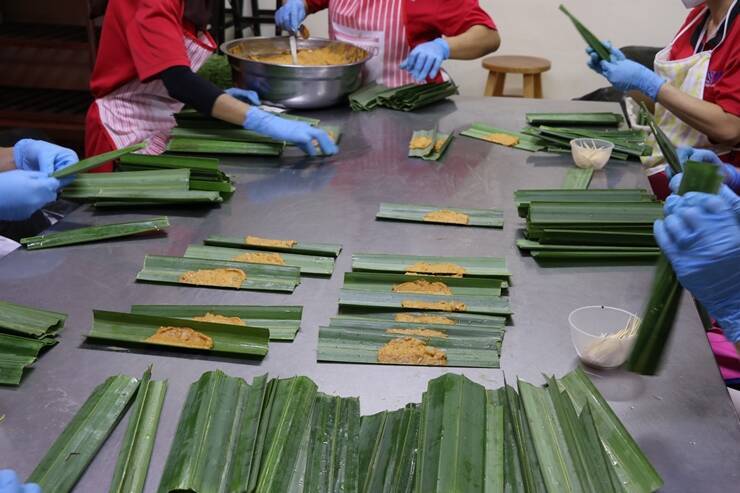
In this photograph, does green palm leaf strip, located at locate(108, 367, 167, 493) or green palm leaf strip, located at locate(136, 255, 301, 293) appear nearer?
green palm leaf strip, located at locate(108, 367, 167, 493)

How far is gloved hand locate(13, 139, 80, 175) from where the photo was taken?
217 centimetres

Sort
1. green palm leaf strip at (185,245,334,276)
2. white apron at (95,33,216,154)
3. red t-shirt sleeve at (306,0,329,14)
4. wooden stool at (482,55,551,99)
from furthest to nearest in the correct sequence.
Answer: wooden stool at (482,55,551,99)
red t-shirt sleeve at (306,0,329,14)
white apron at (95,33,216,154)
green palm leaf strip at (185,245,334,276)

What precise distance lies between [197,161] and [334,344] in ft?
3.30

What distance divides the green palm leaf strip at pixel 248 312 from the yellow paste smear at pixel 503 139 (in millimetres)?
1408

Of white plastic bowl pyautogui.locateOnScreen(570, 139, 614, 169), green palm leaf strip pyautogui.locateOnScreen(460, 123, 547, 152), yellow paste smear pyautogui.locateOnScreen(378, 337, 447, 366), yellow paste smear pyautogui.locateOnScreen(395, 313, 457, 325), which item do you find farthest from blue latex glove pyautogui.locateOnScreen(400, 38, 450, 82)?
yellow paste smear pyautogui.locateOnScreen(378, 337, 447, 366)

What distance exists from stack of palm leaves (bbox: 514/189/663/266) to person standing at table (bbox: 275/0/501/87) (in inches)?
55.2

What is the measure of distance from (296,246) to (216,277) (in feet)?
0.80

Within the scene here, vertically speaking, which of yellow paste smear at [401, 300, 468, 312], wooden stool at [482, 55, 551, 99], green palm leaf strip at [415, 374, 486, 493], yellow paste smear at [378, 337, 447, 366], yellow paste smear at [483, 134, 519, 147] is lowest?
wooden stool at [482, 55, 551, 99]

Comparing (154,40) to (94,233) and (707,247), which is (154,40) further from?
(707,247)

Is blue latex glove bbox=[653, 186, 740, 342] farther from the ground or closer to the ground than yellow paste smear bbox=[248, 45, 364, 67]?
farther from the ground

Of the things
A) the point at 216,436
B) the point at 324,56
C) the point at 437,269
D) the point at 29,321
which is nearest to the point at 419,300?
the point at 437,269

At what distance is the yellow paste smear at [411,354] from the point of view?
150cm

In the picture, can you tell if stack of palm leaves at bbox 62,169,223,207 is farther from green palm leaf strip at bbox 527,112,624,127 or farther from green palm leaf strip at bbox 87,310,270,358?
green palm leaf strip at bbox 527,112,624,127

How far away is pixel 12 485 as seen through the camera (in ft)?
3.52
